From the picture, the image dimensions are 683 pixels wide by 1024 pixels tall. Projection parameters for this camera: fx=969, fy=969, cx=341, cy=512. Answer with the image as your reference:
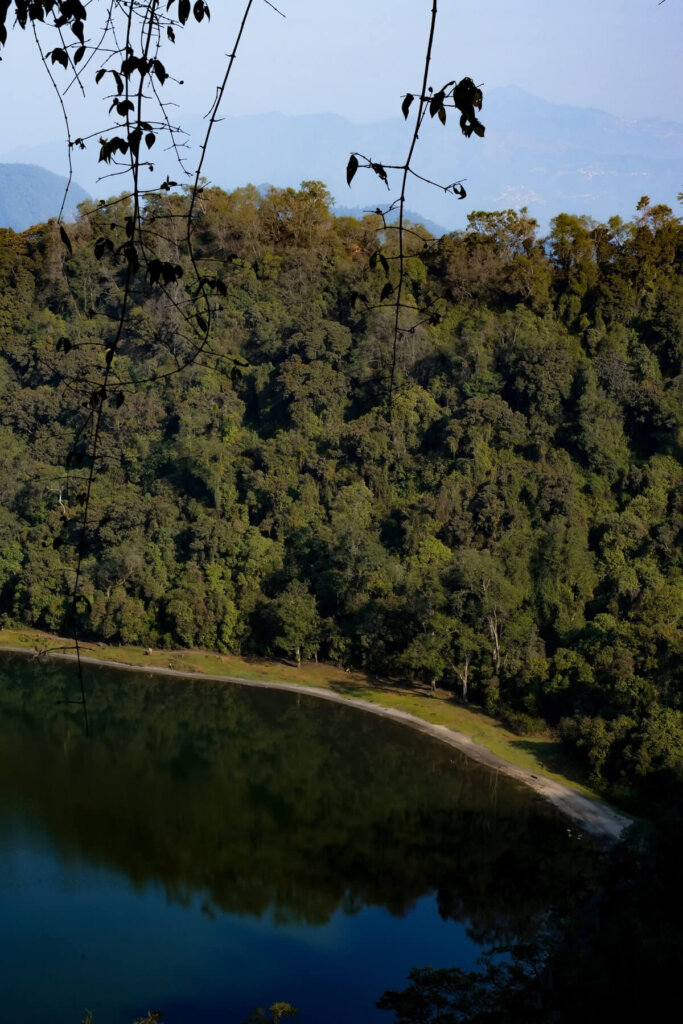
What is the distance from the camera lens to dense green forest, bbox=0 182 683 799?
17.6 metres

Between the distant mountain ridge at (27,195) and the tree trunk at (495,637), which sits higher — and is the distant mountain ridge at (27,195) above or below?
above

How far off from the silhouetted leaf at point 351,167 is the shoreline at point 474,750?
8.72 meters

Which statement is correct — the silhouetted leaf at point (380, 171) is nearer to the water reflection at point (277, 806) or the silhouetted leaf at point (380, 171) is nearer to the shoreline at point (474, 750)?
the shoreline at point (474, 750)

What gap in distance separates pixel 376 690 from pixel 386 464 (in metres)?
5.23

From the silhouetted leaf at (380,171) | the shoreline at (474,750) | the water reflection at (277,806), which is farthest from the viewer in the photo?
the shoreline at (474,750)

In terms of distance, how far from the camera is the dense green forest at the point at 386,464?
17.6 meters

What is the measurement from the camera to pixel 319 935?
10578mm

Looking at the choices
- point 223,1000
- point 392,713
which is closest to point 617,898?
point 223,1000

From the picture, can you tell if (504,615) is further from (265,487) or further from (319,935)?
(319,935)

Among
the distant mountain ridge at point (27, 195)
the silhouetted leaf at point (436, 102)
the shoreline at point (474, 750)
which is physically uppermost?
the distant mountain ridge at point (27, 195)

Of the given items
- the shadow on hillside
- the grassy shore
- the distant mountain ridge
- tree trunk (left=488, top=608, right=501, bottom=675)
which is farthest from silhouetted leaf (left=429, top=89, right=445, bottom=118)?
the distant mountain ridge

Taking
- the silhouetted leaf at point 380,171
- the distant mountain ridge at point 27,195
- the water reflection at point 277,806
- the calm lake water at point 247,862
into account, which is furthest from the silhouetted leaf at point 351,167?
the distant mountain ridge at point 27,195

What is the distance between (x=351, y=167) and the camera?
2.32 metres

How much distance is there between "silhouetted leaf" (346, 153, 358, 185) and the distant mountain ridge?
7107 cm
